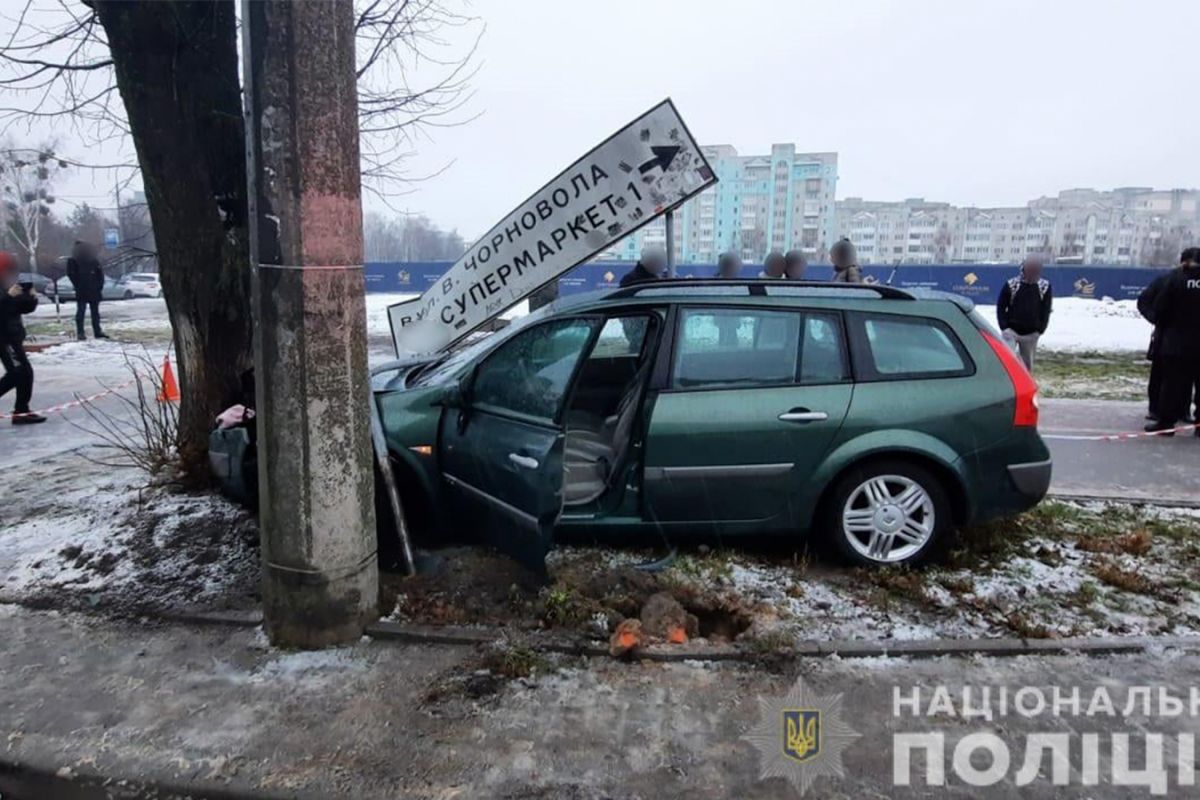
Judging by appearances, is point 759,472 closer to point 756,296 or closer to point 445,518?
point 756,296

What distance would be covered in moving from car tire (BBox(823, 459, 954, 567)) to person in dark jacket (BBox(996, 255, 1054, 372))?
530cm

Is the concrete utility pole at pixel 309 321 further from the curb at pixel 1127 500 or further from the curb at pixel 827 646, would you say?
the curb at pixel 1127 500

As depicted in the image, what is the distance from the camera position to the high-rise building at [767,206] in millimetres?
102750

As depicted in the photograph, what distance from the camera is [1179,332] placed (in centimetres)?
766

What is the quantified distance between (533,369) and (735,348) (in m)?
1.17

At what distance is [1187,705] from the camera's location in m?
3.06

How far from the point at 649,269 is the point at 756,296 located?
3.26 m

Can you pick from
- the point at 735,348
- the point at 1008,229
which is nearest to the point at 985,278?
the point at 735,348

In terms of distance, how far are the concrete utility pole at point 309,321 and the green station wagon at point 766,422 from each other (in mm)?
789

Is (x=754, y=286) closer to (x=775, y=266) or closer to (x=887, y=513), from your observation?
(x=887, y=513)

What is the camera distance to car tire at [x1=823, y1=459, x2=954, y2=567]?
4223 millimetres

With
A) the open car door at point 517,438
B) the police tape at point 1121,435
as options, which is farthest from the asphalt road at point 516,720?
the police tape at point 1121,435

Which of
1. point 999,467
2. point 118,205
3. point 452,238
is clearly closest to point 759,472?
point 999,467

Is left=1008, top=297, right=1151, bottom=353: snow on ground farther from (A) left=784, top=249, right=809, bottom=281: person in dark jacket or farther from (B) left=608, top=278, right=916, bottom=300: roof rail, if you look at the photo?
(B) left=608, top=278, right=916, bottom=300: roof rail
